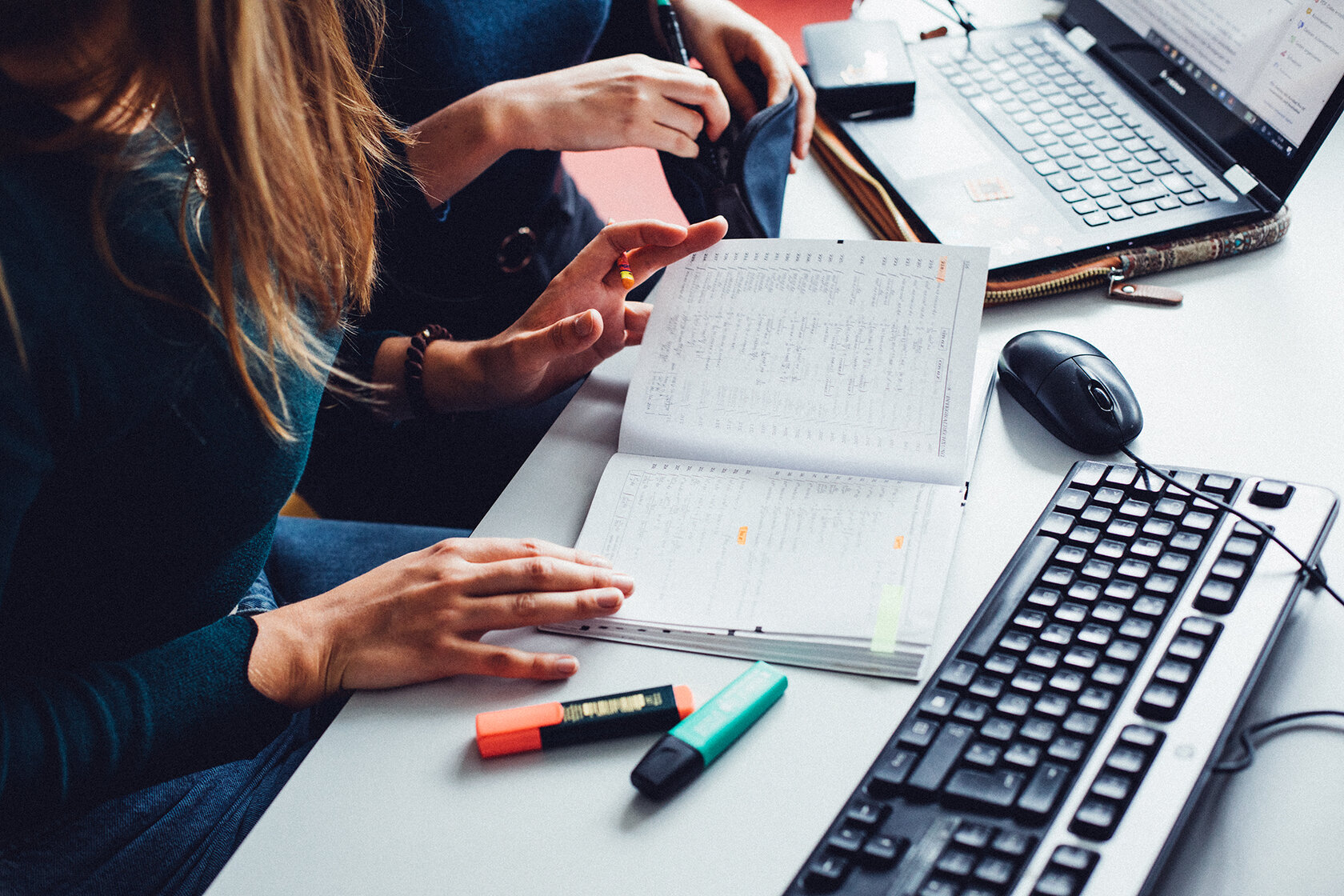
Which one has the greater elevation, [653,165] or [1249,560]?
[1249,560]

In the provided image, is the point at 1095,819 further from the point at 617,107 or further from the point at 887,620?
the point at 617,107

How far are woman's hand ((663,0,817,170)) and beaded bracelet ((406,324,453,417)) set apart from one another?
0.39 meters

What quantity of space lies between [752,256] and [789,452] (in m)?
0.17

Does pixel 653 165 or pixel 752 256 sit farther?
pixel 653 165

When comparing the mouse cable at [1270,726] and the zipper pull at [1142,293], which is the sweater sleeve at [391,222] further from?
the mouse cable at [1270,726]

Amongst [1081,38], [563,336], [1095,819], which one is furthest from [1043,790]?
[1081,38]

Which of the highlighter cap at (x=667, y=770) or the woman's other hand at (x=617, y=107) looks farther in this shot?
the woman's other hand at (x=617, y=107)

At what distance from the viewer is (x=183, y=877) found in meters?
0.64

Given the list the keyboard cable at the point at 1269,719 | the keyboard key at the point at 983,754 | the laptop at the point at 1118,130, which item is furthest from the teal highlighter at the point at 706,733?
the laptop at the point at 1118,130

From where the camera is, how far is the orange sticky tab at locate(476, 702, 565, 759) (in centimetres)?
52

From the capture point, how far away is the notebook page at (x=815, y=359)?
65cm

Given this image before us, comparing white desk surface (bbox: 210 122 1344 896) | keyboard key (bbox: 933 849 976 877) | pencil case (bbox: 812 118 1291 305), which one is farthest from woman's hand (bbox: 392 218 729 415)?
keyboard key (bbox: 933 849 976 877)

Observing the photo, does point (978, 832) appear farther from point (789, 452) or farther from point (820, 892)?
point (789, 452)

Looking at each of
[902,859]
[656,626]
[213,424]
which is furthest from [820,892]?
[213,424]
